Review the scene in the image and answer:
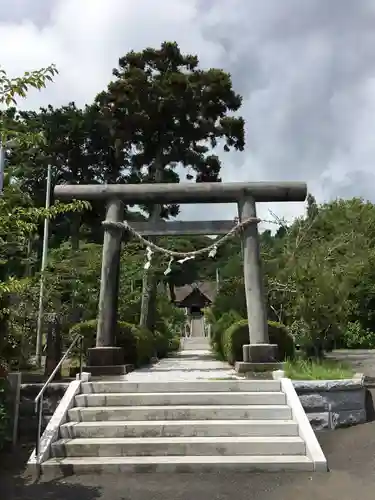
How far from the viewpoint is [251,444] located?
620cm

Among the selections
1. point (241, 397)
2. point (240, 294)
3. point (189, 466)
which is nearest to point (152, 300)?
point (240, 294)

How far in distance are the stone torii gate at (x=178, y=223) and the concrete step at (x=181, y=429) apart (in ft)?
9.69

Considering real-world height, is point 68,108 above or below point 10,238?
above

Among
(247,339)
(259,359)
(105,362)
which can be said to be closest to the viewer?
(259,359)

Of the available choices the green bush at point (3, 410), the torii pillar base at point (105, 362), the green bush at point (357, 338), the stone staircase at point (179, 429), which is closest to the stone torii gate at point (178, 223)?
the torii pillar base at point (105, 362)

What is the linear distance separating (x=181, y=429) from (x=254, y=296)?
3.73 meters

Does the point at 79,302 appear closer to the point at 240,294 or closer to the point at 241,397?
the point at 240,294

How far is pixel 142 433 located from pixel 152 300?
39.9 feet

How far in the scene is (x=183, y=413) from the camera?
6.94 metres

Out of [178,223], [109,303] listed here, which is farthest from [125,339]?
[178,223]

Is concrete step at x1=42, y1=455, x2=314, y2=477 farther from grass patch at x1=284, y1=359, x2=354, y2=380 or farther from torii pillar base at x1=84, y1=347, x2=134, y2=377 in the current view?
torii pillar base at x1=84, y1=347, x2=134, y2=377

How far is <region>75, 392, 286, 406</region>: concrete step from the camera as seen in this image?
7.24 meters

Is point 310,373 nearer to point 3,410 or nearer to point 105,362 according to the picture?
point 105,362

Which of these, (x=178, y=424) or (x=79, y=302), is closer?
(x=178, y=424)
